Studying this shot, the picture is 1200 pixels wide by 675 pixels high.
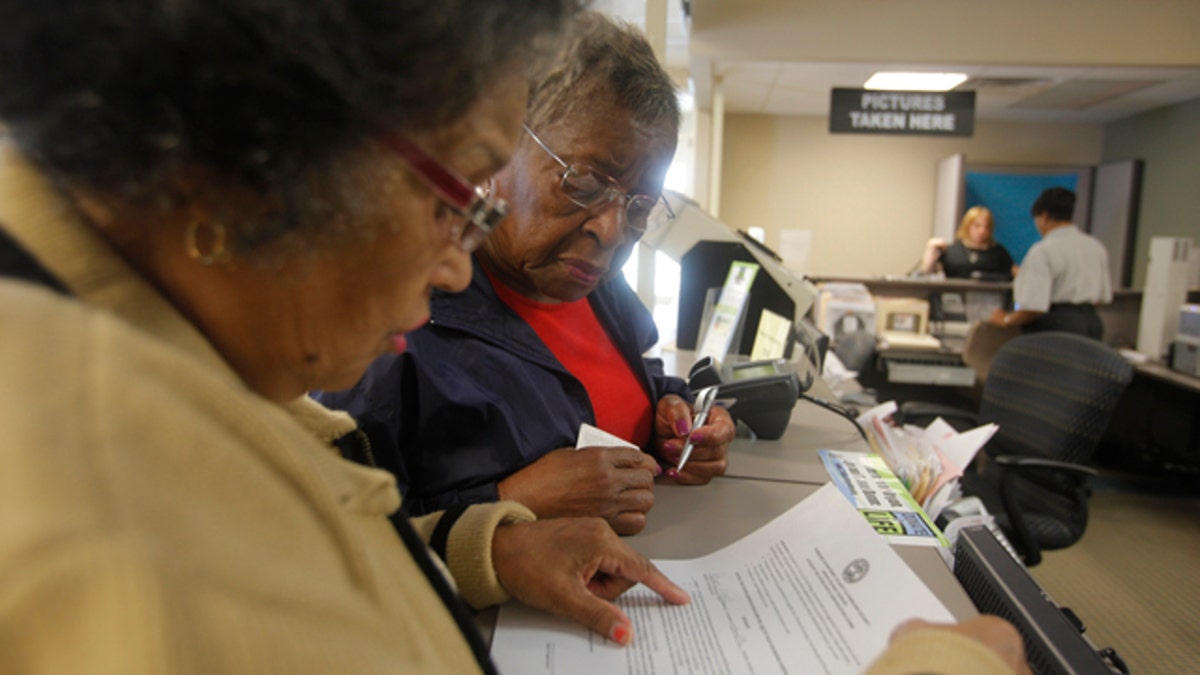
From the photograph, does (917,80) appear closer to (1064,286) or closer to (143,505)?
(1064,286)

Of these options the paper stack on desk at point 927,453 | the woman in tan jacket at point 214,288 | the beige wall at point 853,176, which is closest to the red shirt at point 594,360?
the paper stack on desk at point 927,453

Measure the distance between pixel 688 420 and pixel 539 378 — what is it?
1.11 feet

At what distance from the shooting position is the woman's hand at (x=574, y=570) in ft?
2.19

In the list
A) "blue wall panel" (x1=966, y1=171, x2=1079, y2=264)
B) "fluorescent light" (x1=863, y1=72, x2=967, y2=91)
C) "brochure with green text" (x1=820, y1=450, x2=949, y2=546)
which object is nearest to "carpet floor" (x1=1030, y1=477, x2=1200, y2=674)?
"brochure with green text" (x1=820, y1=450, x2=949, y2=546)

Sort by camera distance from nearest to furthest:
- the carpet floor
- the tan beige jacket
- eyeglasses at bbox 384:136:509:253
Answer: the tan beige jacket < eyeglasses at bbox 384:136:509:253 < the carpet floor

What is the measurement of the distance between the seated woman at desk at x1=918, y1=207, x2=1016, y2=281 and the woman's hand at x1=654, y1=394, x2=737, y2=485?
198 inches

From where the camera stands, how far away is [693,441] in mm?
1155

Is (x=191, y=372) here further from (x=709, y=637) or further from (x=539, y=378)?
(x=539, y=378)

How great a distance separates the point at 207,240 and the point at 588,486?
0.62m

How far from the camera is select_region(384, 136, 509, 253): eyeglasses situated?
36cm

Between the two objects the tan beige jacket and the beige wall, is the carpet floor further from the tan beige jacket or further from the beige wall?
the beige wall

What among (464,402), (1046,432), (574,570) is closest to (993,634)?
(574,570)

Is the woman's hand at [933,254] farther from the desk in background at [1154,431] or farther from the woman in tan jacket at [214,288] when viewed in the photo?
the woman in tan jacket at [214,288]

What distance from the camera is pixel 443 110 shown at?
1.19ft
